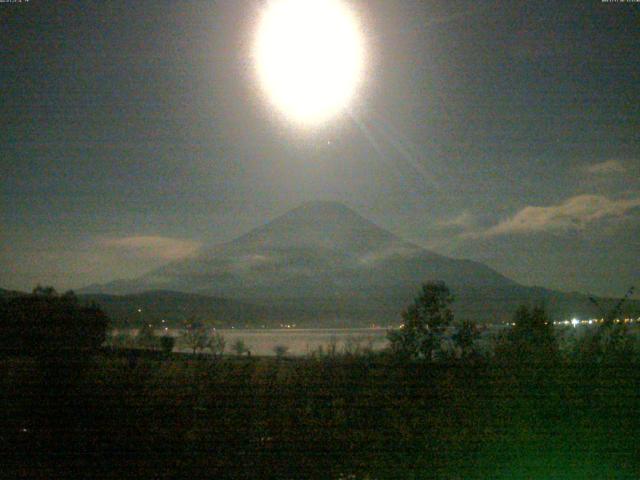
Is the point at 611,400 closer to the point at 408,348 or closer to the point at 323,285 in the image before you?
the point at 408,348

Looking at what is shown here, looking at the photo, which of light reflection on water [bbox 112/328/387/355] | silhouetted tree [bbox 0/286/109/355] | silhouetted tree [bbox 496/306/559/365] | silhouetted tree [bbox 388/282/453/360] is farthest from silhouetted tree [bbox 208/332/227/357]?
silhouetted tree [bbox 496/306/559/365]

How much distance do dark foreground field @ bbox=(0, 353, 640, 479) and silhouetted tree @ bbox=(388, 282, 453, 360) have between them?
39 centimetres

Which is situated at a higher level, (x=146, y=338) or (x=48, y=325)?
(x=48, y=325)

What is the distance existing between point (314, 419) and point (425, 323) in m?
1.62

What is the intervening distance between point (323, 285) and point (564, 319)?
3.84 m

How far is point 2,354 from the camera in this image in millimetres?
4910

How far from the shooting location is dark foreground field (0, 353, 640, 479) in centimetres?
436

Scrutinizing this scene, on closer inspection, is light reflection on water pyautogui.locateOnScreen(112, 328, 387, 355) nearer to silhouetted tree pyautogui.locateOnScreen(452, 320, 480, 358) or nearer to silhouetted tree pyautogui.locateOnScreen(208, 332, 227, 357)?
silhouetted tree pyautogui.locateOnScreen(208, 332, 227, 357)

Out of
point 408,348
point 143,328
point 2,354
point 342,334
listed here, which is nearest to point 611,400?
point 408,348

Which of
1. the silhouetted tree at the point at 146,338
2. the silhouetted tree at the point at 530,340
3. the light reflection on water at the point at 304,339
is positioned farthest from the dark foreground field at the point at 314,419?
the silhouetted tree at the point at 146,338

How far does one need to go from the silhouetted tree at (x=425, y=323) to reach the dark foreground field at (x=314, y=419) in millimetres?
394

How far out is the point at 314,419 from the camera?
4.59m

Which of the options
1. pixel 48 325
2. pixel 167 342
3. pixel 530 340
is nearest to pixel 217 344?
pixel 167 342

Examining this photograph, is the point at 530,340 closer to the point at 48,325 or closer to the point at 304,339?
the point at 304,339
